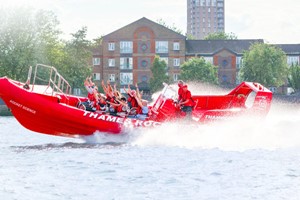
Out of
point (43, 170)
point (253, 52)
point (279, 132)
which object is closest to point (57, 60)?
point (253, 52)

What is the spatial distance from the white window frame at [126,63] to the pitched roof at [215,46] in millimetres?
8585

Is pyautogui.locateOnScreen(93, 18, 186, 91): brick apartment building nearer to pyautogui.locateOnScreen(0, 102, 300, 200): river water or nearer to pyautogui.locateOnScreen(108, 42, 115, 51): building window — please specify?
pyautogui.locateOnScreen(108, 42, 115, 51): building window

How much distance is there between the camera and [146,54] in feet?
409

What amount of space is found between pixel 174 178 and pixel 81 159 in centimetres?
518

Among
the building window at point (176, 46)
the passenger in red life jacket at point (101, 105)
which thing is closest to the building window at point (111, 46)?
the building window at point (176, 46)

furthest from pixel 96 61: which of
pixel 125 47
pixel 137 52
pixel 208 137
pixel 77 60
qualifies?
pixel 208 137

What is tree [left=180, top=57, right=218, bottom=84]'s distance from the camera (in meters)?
116

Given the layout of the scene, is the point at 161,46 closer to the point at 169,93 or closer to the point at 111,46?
the point at 111,46

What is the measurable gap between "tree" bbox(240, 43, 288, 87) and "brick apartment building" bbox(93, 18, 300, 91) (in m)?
7.45

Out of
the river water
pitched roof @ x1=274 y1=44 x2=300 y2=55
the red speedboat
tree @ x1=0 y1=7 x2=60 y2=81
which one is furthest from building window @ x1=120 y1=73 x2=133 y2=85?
the red speedboat

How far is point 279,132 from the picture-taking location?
3525 centimetres

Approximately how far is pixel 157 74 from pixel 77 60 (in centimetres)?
1667

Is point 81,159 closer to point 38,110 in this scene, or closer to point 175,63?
point 38,110

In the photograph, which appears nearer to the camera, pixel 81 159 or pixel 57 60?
pixel 81 159
